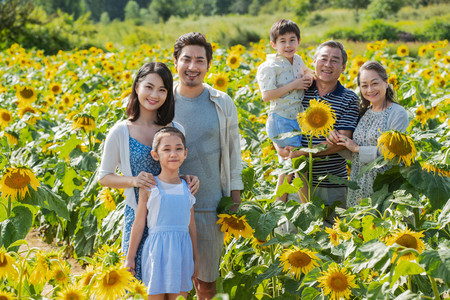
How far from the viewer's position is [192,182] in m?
2.57

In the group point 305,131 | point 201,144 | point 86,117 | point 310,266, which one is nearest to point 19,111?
point 86,117

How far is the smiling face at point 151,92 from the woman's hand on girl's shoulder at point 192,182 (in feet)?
1.07

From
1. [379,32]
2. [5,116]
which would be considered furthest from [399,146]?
[379,32]

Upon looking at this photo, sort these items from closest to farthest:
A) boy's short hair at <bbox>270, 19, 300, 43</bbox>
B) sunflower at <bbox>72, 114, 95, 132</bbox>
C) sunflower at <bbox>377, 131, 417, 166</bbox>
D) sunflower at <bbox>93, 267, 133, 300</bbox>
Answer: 1. sunflower at <bbox>93, 267, 133, 300</bbox>
2. sunflower at <bbox>377, 131, 417, 166</bbox>
3. boy's short hair at <bbox>270, 19, 300, 43</bbox>
4. sunflower at <bbox>72, 114, 95, 132</bbox>

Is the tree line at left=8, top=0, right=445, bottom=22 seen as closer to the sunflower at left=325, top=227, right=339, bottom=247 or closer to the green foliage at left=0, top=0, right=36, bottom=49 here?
the green foliage at left=0, top=0, right=36, bottom=49

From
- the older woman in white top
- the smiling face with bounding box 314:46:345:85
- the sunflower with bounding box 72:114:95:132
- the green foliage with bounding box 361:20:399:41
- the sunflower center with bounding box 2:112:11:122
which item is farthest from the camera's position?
the green foliage with bounding box 361:20:399:41

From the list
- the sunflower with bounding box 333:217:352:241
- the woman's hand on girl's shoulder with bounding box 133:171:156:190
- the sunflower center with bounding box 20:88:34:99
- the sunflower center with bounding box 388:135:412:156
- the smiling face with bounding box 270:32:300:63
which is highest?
the smiling face with bounding box 270:32:300:63

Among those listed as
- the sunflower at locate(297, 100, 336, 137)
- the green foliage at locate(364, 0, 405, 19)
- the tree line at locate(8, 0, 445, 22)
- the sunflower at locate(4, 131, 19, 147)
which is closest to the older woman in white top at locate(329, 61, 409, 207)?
the sunflower at locate(297, 100, 336, 137)

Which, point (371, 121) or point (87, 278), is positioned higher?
point (371, 121)

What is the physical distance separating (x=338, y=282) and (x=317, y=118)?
87 centimetres

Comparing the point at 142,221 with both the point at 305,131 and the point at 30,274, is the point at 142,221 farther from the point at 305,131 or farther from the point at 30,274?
the point at 305,131

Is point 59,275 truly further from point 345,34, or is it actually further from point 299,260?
point 345,34

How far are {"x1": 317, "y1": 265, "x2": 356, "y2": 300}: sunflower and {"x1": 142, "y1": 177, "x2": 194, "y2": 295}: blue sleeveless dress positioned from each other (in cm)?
58

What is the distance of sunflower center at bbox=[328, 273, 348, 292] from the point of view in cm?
215
